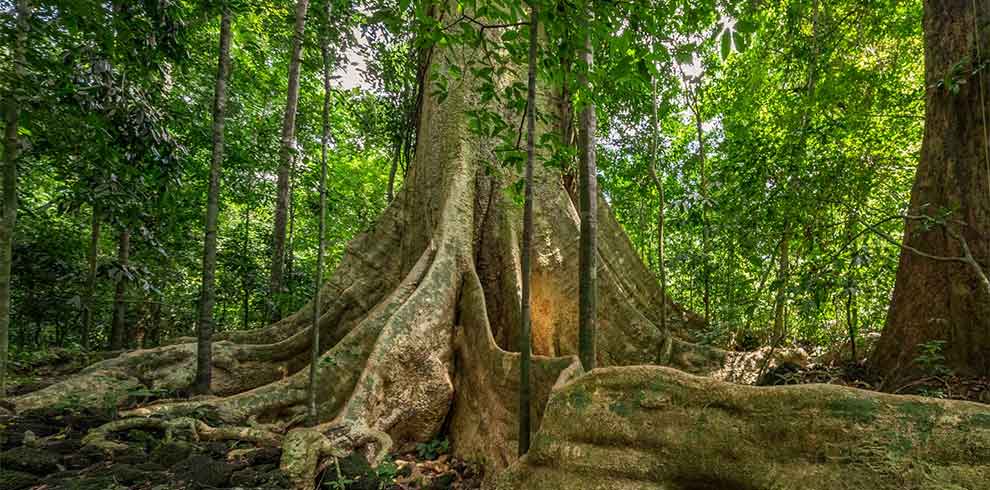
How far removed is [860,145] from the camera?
13.1 ft

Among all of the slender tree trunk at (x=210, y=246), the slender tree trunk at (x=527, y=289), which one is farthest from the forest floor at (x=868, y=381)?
the slender tree trunk at (x=210, y=246)

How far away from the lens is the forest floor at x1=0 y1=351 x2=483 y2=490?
2576 mm

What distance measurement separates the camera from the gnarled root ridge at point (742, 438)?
1.49 metres

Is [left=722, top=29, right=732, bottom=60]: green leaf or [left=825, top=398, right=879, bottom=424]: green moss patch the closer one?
[left=825, top=398, right=879, bottom=424]: green moss patch

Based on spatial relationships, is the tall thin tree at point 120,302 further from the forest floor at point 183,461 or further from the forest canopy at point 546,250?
the forest floor at point 183,461

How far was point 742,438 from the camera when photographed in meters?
1.78

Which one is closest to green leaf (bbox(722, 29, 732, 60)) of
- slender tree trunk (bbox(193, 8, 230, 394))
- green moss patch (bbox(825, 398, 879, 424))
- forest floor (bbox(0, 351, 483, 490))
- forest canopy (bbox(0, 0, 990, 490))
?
forest canopy (bbox(0, 0, 990, 490))

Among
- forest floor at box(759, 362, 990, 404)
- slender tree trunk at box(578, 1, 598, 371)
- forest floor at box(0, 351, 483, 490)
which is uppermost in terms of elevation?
slender tree trunk at box(578, 1, 598, 371)

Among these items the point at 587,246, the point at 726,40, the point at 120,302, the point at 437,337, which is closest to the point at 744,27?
the point at 726,40

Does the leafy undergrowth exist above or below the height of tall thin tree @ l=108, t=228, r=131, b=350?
below

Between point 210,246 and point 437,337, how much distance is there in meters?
2.41

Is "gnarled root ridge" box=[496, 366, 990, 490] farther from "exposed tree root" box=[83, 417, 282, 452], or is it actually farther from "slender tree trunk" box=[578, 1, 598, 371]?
"exposed tree root" box=[83, 417, 282, 452]

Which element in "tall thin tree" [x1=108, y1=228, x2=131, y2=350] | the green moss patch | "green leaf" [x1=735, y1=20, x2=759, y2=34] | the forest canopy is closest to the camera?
the green moss patch

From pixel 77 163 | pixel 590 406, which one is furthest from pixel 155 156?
pixel 590 406
